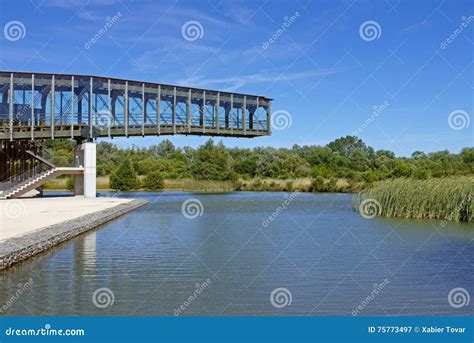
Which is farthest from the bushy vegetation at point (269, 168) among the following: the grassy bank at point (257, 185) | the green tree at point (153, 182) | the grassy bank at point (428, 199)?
the grassy bank at point (428, 199)

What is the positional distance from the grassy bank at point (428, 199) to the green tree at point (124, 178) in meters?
33.4

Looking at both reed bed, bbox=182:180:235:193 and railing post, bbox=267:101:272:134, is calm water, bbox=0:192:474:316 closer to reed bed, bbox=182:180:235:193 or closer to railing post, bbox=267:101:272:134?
railing post, bbox=267:101:272:134

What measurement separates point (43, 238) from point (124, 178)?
4069 cm

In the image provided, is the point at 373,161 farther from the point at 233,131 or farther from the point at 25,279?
the point at 25,279

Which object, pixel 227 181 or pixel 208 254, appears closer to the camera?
pixel 208 254

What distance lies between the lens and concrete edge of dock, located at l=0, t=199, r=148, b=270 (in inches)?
461

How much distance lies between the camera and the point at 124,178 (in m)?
54.3

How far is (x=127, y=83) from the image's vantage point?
37.3m

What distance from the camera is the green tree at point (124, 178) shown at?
2137 inches

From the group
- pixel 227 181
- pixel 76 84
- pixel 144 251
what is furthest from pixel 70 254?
pixel 227 181

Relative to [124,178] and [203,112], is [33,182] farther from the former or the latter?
[124,178]

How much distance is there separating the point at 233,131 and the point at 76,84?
38.3 ft

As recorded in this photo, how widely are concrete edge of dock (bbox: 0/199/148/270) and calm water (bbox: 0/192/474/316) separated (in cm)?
24

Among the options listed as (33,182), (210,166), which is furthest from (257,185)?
(33,182)
